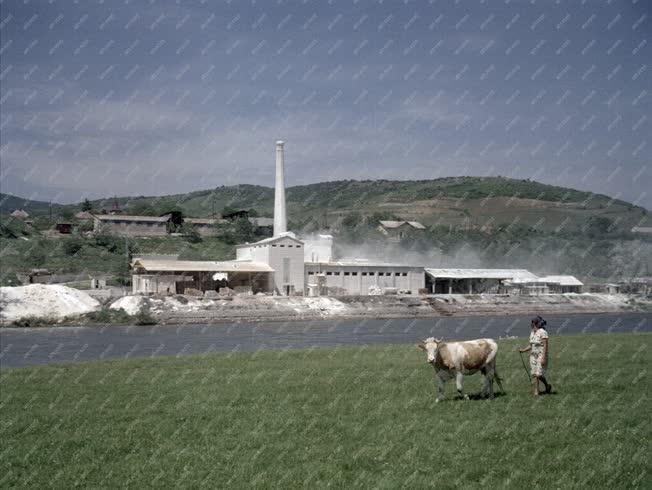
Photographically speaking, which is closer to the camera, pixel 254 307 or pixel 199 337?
pixel 199 337

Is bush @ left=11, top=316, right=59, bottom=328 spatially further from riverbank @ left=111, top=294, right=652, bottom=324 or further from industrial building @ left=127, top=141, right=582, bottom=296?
industrial building @ left=127, top=141, right=582, bottom=296

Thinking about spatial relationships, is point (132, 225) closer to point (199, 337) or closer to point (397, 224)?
point (397, 224)

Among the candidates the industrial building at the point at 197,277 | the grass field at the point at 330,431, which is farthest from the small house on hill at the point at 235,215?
the grass field at the point at 330,431

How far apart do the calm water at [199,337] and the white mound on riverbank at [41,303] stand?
3673 millimetres

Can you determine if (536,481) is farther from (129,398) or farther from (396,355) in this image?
(396,355)

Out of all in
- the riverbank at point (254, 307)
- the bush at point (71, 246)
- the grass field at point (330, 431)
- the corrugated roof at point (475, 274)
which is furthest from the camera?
the bush at point (71, 246)

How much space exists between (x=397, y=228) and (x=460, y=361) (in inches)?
4977

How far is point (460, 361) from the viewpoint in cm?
1223

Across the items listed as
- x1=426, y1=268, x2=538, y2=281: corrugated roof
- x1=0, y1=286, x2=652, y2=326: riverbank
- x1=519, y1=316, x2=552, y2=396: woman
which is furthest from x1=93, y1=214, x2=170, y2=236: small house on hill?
x1=519, y1=316, x2=552, y2=396: woman

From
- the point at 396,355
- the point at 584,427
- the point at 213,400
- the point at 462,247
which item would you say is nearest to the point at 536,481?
the point at 584,427

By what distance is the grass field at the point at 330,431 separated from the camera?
8195 millimetres

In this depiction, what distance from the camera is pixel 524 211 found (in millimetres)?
161875

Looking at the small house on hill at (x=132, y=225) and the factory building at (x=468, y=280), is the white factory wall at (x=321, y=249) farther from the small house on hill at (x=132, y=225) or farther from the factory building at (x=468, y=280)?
the small house on hill at (x=132, y=225)

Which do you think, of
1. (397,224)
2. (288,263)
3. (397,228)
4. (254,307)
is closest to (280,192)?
(288,263)
